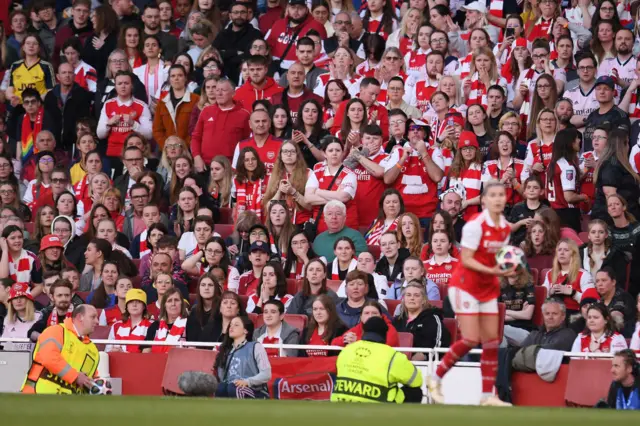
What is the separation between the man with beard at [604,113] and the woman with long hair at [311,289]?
3613 mm

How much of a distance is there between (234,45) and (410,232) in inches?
204

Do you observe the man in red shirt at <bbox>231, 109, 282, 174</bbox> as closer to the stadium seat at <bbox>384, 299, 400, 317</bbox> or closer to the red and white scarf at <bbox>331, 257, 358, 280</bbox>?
the red and white scarf at <bbox>331, 257, 358, 280</bbox>

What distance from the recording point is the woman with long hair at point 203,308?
43.9 ft

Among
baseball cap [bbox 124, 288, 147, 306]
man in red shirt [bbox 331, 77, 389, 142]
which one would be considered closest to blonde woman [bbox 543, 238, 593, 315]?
man in red shirt [bbox 331, 77, 389, 142]

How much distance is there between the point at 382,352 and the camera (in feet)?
34.5

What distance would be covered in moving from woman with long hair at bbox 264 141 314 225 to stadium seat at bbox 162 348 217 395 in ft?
9.24

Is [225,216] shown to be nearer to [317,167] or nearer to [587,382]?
[317,167]

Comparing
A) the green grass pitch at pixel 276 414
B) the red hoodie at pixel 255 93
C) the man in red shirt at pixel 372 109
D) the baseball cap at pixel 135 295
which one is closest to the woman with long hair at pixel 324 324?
the baseball cap at pixel 135 295

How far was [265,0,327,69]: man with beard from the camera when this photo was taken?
18.2 meters

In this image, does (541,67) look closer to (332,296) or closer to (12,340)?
(332,296)

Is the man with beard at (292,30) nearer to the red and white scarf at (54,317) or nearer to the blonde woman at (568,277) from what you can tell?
the red and white scarf at (54,317)

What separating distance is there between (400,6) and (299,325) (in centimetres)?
665

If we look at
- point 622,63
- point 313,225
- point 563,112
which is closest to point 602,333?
point 563,112

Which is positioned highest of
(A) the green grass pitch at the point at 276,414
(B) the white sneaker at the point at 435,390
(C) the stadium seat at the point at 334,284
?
(C) the stadium seat at the point at 334,284
